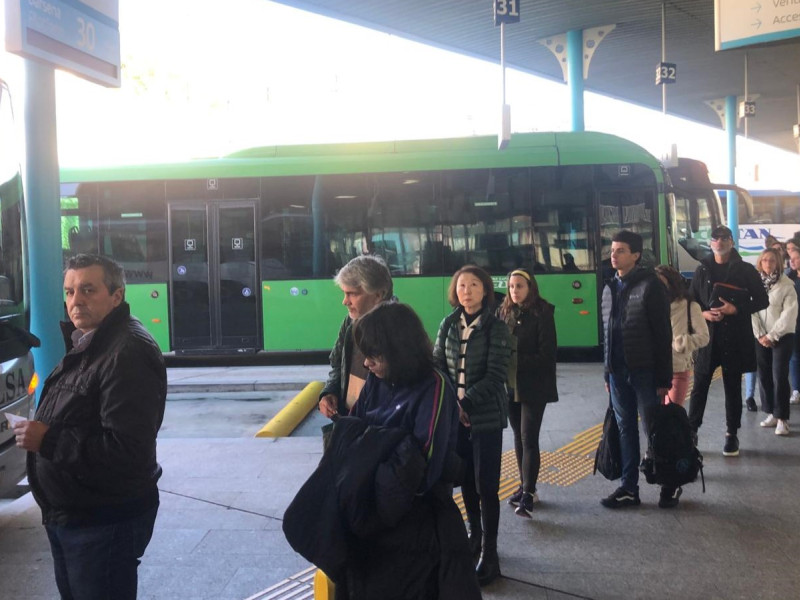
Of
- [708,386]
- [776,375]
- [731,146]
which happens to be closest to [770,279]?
[776,375]

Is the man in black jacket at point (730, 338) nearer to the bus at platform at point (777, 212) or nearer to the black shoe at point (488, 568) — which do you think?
the black shoe at point (488, 568)

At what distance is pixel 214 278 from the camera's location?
1212 centimetres

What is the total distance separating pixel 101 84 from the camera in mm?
5039

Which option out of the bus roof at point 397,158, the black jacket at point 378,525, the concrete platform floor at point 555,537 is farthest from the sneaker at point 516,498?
the bus roof at point 397,158

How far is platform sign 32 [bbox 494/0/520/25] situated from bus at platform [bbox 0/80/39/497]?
24.6 ft

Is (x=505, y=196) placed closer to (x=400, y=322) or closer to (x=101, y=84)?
(x=101, y=84)

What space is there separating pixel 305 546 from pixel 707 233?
1352 cm

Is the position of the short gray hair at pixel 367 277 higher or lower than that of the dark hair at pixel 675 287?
higher

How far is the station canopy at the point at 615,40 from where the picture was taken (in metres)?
15.1

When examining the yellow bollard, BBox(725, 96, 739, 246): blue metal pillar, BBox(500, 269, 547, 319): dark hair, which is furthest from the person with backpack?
BBox(725, 96, 739, 246): blue metal pillar

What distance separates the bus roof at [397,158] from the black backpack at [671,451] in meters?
7.47

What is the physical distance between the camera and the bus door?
12.1m

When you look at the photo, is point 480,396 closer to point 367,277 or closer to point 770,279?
point 367,277

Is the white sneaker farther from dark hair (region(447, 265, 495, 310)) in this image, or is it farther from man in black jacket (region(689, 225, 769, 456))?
dark hair (region(447, 265, 495, 310))
